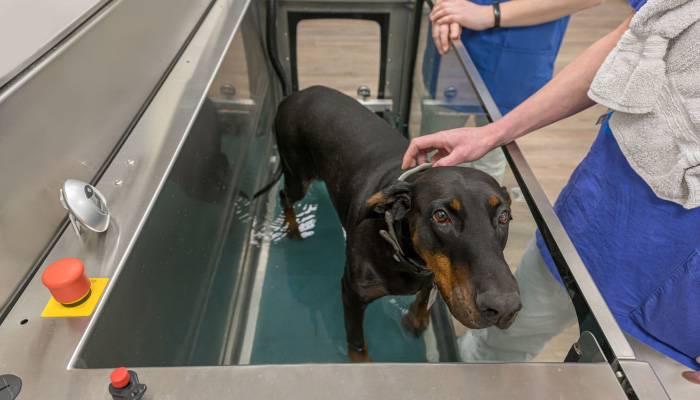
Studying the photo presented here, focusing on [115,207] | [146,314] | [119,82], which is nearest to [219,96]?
[119,82]

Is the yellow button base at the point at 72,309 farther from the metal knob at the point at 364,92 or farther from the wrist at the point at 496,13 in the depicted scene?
the metal knob at the point at 364,92

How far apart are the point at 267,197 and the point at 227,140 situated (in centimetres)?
70

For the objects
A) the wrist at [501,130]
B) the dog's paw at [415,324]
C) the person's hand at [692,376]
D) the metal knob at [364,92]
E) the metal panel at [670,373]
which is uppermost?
the wrist at [501,130]

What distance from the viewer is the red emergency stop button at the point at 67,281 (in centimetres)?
62

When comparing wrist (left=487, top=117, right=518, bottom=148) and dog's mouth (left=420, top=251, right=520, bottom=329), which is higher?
wrist (left=487, top=117, right=518, bottom=148)

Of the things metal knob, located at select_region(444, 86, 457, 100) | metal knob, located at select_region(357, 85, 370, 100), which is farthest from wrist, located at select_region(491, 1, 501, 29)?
metal knob, located at select_region(357, 85, 370, 100)

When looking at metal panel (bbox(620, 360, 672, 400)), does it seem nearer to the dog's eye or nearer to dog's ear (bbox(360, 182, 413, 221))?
the dog's eye

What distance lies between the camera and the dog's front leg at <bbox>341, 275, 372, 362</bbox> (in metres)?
1.38

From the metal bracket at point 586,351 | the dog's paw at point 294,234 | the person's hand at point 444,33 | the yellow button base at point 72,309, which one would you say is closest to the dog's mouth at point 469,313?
the metal bracket at point 586,351

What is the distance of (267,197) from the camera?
224cm

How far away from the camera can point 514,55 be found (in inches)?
65.6

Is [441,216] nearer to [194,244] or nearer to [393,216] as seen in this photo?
[393,216]

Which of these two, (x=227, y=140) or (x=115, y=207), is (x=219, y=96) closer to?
(x=227, y=140)

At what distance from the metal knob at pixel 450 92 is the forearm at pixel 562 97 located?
0.67 metres
